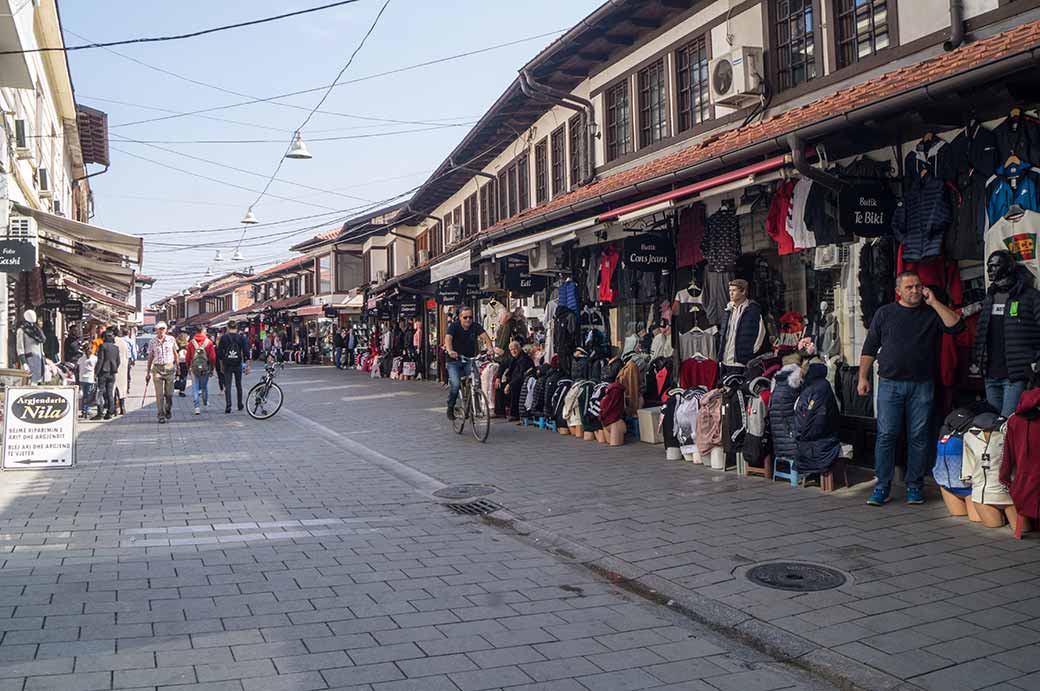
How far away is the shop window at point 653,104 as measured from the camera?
13.0 m

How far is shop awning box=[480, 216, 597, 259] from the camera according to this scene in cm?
1172

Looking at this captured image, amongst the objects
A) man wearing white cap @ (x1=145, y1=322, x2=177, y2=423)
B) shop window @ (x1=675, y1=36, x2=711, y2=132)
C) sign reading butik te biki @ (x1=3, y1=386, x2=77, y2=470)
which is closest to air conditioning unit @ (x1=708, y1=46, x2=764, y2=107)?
shop window @ (x1=675, y1=36, x2=711, y2=132)

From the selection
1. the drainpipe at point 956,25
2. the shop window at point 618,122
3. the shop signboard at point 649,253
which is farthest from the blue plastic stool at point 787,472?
the shop window at point 618,122

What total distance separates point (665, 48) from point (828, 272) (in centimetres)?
535

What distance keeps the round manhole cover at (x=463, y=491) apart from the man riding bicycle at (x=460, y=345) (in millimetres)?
4067

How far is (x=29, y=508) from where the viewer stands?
25.1ft

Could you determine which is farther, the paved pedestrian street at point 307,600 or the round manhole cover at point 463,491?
the round manhole cover at point 463,491

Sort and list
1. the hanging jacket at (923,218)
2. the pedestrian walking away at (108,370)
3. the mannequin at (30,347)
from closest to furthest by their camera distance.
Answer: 1. the hanging jacket at (923,218)
2. the mannequin at (30,347)
3. the pedestrian walking away at (108,370)

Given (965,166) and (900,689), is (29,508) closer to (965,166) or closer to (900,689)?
(900,689)

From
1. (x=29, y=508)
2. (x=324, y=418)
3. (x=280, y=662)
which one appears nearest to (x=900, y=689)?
(x=280, y=662)

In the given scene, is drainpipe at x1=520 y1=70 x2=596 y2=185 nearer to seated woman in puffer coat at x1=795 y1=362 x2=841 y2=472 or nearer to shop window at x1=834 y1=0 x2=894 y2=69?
shop window at x1=834 y1=0 x2=894 y2=69

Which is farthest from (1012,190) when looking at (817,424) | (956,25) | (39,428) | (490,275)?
(490,275)

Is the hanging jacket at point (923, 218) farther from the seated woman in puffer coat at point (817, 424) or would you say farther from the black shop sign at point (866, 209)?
the seated woman in puffer coat at point (817, 424)

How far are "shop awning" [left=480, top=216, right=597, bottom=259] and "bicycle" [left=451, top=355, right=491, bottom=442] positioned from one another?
207 centimetres
